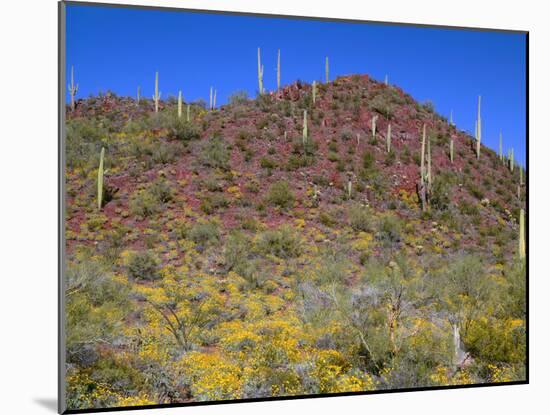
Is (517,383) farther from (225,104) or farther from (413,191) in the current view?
(225,104)

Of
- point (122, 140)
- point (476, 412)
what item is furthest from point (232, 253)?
point (476, 412)

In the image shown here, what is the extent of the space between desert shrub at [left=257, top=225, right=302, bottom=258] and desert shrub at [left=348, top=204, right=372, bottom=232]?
676 mm

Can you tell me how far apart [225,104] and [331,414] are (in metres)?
3.55

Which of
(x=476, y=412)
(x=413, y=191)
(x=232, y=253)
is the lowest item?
(x=476, y=412)

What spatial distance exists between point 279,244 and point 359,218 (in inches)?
38.5

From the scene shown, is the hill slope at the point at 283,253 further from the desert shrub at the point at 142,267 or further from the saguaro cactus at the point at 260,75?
the saguaro cactus at the point at 260,75

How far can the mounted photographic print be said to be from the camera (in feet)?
26.7

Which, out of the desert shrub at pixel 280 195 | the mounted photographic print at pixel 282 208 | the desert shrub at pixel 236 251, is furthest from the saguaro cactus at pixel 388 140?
the desert shrub at pixel 236 251

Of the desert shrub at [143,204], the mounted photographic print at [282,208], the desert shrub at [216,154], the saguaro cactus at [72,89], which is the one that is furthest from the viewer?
the desert shrub at [216,154]

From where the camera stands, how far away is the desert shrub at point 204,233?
8805 millimetres

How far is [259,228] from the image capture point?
9.02 m

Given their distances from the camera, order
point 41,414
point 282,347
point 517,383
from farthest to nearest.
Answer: point 517,383 → point 282,347 → point 41,414

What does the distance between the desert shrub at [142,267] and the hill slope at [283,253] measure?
0.05 feet

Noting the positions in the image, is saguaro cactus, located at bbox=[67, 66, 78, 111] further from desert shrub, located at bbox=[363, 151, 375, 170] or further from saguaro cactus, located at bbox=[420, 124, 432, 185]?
saguaro cactus, located at bbox=[420, 124, 432, 185]
